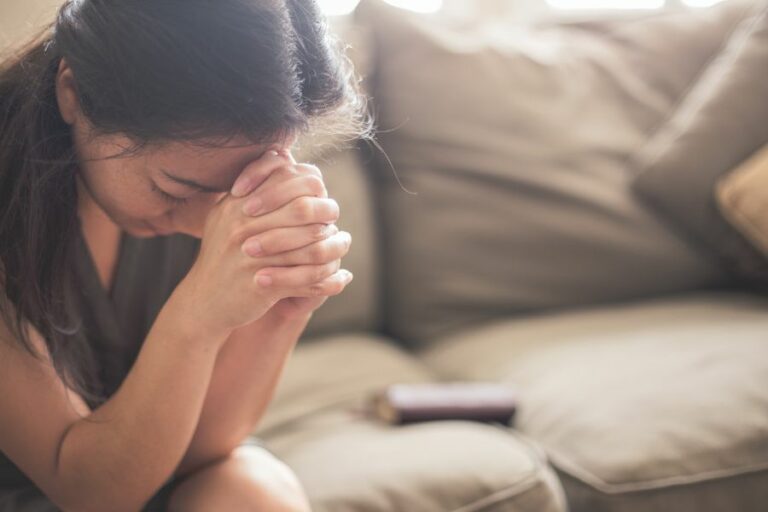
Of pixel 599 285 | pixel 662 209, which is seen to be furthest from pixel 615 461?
pixel 662 209

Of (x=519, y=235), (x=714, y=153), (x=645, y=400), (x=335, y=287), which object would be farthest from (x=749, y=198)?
(x=335, y=287)

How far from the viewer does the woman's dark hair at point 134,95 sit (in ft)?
2.23

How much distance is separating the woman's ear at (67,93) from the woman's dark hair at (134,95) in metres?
0.01

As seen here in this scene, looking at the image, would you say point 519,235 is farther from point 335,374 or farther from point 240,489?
point 240,489

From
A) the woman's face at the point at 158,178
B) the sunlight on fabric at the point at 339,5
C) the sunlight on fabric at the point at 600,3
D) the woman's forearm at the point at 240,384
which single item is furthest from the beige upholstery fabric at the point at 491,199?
the sunlight on fabric at the point at 600,3

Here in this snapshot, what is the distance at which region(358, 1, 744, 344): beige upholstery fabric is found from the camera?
5.22ft

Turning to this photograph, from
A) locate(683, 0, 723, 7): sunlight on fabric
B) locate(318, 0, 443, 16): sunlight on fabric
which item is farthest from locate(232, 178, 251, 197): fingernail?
locate(683, 0, 723, 7): sunlight on fabric

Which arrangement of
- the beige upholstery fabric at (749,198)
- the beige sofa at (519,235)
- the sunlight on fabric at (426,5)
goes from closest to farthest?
the beige sofa at (519,235), the beige upholstery fabric at (749,198), the sunlight on fabric at (426,5)

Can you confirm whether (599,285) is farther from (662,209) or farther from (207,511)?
(207,511)

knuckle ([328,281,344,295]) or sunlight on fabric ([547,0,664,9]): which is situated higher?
knuckle ([328,281,344,295])

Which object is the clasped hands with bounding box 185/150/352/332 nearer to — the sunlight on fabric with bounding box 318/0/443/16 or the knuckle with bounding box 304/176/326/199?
the knuckle with bounding box 304/176/326/199

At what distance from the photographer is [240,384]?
3.14 ft

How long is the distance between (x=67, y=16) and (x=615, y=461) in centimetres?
79

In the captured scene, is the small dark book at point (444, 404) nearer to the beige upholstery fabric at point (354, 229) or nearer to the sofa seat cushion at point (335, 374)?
the sofa seat cushion at point (335, 374)
